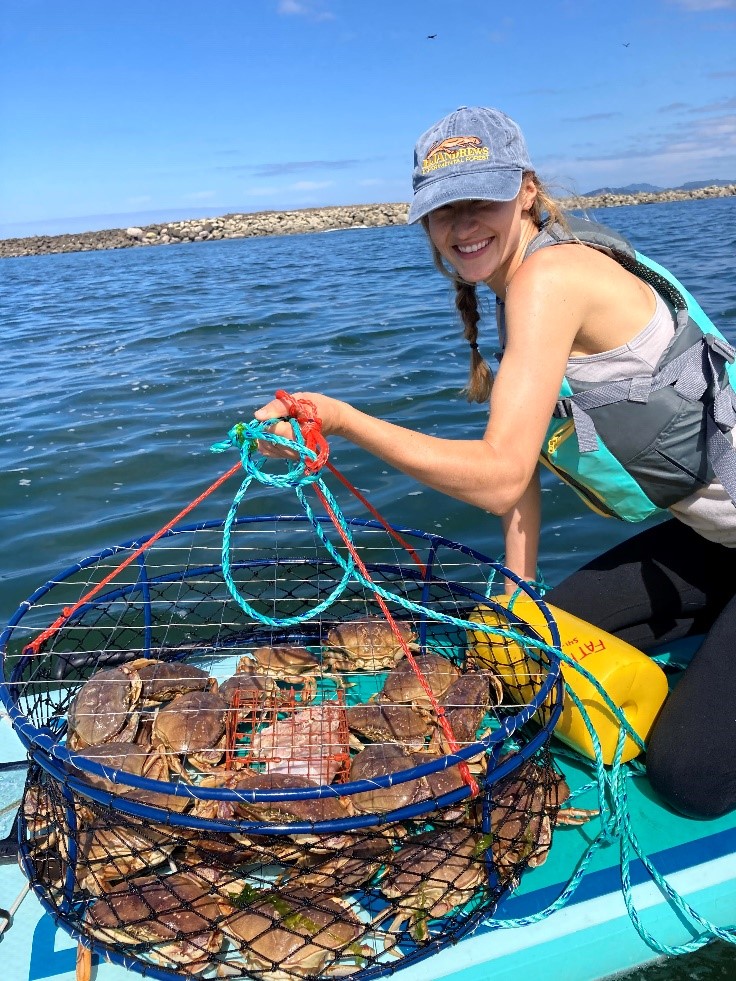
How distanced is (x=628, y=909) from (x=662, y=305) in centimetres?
180

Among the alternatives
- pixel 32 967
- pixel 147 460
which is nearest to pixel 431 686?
pixel 32 967

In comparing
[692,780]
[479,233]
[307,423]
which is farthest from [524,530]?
[307,423]

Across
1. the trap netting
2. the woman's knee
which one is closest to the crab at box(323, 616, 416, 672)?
the trap netting

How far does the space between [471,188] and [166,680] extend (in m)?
1.82

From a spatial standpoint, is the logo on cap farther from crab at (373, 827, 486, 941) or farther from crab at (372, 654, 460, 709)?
crab at (373, 827, 486, 941)

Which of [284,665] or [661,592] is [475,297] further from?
[284,665]

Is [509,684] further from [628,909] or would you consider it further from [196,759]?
[196,759]

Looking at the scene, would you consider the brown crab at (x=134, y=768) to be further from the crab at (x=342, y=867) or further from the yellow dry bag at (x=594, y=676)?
the yellow dry bag at (x=594, y=676)

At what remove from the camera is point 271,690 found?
2.81 m

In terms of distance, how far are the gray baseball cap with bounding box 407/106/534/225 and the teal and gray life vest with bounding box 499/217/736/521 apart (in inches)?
10.4

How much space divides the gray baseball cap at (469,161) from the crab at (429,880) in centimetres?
175

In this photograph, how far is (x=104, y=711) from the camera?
8.34 ft

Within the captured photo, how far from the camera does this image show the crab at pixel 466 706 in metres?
2.50

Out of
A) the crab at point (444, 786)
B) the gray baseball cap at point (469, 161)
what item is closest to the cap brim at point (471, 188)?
the gray baseball cap at point (469, 161)
